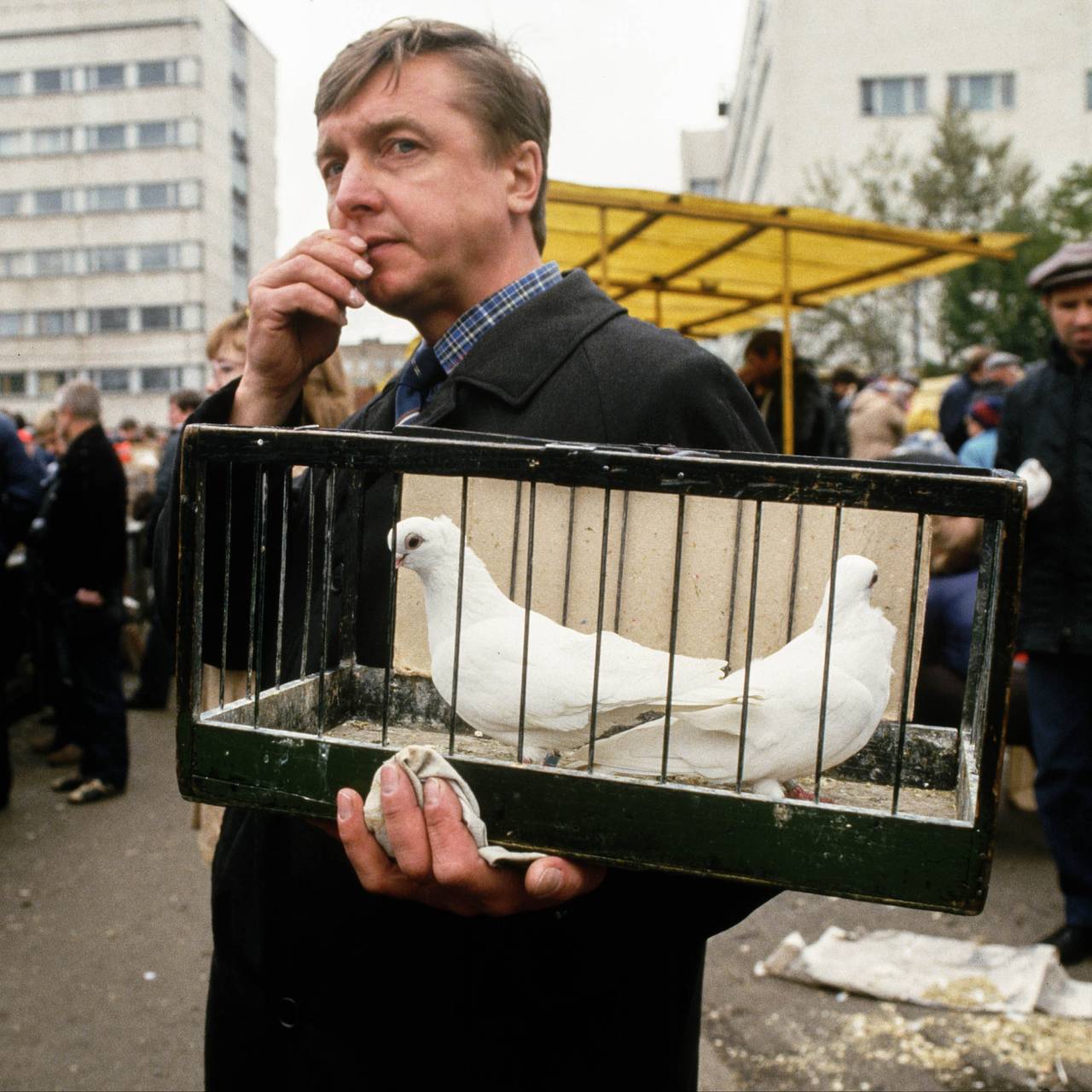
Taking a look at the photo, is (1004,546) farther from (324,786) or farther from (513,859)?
(324,786)

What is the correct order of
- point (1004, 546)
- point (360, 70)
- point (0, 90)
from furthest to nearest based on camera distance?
point (0, 90)
point (360, 70)
point (1004, 546)

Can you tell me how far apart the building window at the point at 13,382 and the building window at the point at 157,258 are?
5.22 metres

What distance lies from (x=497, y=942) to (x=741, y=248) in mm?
5838

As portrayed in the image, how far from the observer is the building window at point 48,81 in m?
13.1

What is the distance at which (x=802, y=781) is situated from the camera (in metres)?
1.03

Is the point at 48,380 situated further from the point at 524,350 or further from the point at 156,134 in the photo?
the point at 524,350

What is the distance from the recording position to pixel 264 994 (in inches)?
52.7

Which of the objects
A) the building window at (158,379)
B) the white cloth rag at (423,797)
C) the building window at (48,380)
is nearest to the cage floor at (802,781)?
the white cloth rag at (423,797)

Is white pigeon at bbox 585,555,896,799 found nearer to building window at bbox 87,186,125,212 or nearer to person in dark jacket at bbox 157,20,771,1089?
person in dark jacket at bbox 157,20,771,1089

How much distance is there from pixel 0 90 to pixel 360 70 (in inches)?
1014

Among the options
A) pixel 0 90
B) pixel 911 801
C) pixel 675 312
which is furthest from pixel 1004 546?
pixel 0 90

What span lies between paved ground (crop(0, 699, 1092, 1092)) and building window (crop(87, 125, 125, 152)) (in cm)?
2481

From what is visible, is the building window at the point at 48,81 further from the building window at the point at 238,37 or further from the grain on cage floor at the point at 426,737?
the grain on cage floor at the point at 426,737

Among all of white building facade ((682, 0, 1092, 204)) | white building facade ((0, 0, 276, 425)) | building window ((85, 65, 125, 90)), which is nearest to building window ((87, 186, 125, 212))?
white building facade ((0, 0, 276, 425))
